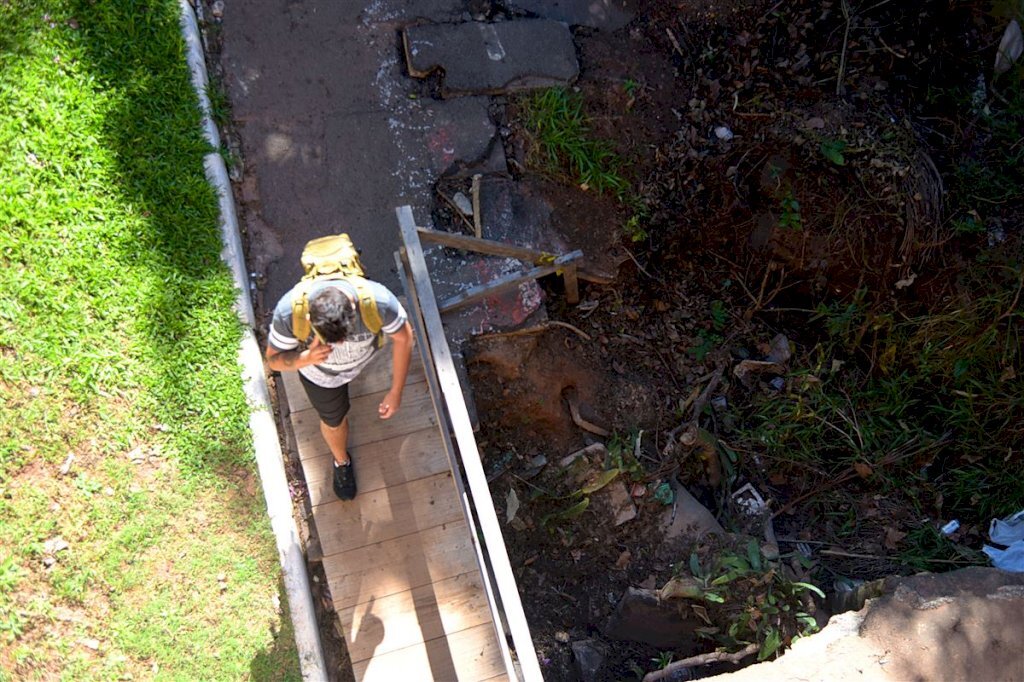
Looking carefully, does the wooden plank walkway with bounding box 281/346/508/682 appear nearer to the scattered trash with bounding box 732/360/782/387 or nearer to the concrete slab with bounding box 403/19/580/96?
the concrete slab with bounding box 403/19/580/96

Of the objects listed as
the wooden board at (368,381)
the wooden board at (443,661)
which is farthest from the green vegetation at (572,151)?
the wooden board at (443,661)

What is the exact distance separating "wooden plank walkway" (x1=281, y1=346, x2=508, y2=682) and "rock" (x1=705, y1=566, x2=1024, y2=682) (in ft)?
4.41

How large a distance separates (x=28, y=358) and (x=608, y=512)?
11.3 ft

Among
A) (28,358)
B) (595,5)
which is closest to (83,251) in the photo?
(28,358)

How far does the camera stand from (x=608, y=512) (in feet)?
15.7

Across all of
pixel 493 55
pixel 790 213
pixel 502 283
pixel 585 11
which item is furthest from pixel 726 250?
pixel 493 55

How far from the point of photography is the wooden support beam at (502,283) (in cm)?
455

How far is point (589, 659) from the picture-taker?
4.36m

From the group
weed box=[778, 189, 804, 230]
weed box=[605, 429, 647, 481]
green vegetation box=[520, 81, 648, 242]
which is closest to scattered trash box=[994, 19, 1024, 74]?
weed box=[778, 189, 804, 230]

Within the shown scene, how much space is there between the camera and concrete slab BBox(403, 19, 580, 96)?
5.18 metres

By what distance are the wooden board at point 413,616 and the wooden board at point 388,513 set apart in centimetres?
32

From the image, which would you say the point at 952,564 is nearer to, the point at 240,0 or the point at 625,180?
the point at 625,180

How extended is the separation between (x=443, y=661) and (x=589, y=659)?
3.02 ft

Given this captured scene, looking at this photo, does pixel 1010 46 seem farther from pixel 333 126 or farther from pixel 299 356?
pixel 299 356
